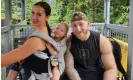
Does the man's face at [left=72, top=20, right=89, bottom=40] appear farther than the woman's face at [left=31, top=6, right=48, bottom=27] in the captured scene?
Yes

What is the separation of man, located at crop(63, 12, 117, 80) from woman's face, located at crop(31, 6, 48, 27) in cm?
37

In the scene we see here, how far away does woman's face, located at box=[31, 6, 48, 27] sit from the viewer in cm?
196

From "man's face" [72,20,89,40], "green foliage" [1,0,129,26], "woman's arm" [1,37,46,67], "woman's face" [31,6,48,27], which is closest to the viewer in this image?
"woman's arm" [1,37,46,67]

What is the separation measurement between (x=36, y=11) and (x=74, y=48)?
58cm

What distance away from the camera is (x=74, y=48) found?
2.35 m

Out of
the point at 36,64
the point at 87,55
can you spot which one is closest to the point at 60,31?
the point at 87,55

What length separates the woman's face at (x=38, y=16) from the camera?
196 centimetres

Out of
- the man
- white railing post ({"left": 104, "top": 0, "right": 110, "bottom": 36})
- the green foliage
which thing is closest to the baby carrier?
the man

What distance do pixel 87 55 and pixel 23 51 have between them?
728 millimetres

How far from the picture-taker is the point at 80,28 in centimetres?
223

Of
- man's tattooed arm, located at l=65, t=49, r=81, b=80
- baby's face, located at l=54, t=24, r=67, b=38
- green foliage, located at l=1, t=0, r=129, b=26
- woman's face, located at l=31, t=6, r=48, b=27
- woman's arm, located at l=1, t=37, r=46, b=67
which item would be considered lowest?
man's tattooed arm, located at l=65, t=49, r=81, b=80

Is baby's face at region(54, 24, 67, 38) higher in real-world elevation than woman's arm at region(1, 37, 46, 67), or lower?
higher

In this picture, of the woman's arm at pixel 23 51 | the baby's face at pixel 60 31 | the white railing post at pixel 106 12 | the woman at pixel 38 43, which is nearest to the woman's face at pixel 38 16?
the woman at pixel 38 43

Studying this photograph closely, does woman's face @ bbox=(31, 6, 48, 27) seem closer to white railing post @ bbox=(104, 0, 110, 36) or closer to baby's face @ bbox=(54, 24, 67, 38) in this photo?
baby's face @ bbox=(54, 24, 67, 38)
